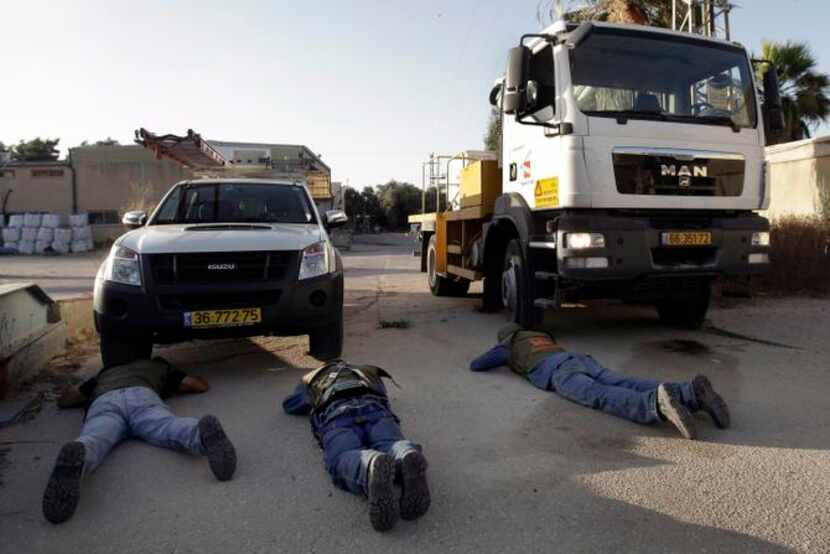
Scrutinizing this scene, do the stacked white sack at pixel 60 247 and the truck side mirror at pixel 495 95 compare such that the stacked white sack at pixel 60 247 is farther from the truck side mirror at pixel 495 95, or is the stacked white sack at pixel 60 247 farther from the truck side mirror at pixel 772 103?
the truck side mirror at pixel 772 103

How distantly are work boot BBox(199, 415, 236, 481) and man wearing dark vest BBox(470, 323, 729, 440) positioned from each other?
2395 millimetres

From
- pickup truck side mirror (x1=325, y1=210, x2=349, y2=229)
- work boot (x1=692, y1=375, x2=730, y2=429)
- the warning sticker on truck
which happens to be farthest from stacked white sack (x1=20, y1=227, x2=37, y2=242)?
work boot (x1=692, y1=375, x2=730, y2=429)

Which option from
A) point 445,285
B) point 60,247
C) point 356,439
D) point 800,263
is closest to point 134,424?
point 356,439

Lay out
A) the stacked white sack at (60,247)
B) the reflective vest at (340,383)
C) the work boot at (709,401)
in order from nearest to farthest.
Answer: the reflective vest at (340,383), the work boot at (709,401), the stacked white sack at (60,247)

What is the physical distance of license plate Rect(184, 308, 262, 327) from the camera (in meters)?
5.23

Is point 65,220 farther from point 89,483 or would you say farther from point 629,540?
point 629,540

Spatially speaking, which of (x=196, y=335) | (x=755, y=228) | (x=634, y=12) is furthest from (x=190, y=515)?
(x=634, y=12)

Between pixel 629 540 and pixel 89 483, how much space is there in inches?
105

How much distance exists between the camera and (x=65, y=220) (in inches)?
1148

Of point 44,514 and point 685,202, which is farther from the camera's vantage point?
point 685,202

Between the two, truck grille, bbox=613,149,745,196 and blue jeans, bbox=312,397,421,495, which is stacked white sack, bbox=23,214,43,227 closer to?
truck grille, bbox=613,149,745,196

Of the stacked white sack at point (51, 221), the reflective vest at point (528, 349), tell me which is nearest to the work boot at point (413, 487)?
the reflective vest at point (528, 349)

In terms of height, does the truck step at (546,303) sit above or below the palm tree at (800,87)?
below

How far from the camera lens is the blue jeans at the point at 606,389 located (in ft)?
13.2
